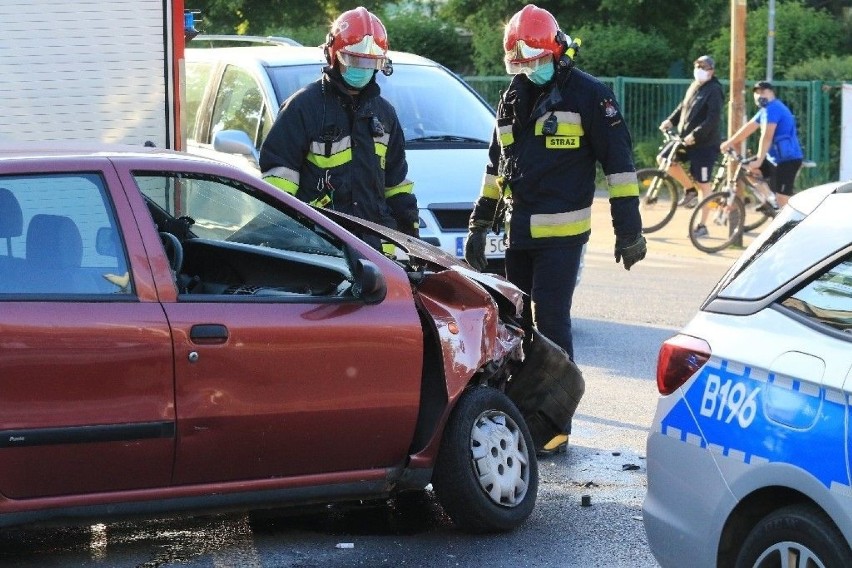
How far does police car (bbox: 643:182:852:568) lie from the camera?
12.6 ft

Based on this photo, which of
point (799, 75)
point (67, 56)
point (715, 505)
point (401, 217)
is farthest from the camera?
point (799, 75)

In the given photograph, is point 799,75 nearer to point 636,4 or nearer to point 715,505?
point 636,4

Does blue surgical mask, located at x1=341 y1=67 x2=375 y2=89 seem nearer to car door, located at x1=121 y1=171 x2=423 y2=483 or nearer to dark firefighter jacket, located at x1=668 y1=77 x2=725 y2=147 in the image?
car door, located at x1=121 y1=171 x2=423 y2=483

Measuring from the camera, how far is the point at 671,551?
14.4 feet

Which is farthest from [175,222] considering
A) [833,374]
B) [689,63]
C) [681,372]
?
[689,63]

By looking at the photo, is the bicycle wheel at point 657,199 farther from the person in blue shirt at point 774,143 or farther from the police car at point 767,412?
the police car at point 767,412

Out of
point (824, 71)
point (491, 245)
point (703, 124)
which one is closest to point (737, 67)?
point (703, 124)

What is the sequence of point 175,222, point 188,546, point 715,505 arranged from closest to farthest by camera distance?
point 715,505
point 188,546
point 175,222

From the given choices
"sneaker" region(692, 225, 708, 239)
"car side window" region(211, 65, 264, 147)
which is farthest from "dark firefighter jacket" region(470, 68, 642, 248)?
"sneaker" region(692, 225, 708, 239)

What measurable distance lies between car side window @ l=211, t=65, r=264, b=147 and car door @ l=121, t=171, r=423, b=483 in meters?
4.45

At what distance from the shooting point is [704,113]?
626 inches

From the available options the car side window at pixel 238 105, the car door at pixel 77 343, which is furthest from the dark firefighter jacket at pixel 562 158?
the car side window at pixel 238 105

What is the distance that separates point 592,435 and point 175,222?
97.9 inches

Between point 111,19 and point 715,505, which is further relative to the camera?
point 111,19
